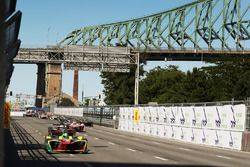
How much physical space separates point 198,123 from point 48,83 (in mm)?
130600

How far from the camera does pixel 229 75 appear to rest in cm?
10262

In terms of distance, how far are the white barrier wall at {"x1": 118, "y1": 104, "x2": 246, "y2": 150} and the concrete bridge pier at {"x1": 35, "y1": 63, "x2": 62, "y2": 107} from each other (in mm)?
99277

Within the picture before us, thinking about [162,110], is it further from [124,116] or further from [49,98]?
[49,98]

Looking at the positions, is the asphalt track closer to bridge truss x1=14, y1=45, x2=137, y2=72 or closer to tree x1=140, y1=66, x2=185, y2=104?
bridge truss x1=14, y1=45, x2=137, y2=72

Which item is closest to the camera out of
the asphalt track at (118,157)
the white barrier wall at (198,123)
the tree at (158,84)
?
the asphalt track at (118,157)

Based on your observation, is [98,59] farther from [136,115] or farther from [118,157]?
[118,157]

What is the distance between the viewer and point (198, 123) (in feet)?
125

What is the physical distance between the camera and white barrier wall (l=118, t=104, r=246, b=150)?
31953 mm

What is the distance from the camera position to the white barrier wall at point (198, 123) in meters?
32.0

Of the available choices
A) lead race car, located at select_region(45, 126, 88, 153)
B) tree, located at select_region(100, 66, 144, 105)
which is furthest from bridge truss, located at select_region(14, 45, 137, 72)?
lead race car, located at select_region(45, 126, 88, 153)

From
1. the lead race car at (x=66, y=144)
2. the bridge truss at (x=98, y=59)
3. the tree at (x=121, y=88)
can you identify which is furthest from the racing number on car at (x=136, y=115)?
the tree at (x=121, y=88)

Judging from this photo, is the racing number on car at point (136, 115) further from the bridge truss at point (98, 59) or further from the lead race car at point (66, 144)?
the lead race car at point (66, 144)

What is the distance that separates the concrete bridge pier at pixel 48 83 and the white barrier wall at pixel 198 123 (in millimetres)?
99277

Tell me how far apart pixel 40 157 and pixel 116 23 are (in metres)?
155
